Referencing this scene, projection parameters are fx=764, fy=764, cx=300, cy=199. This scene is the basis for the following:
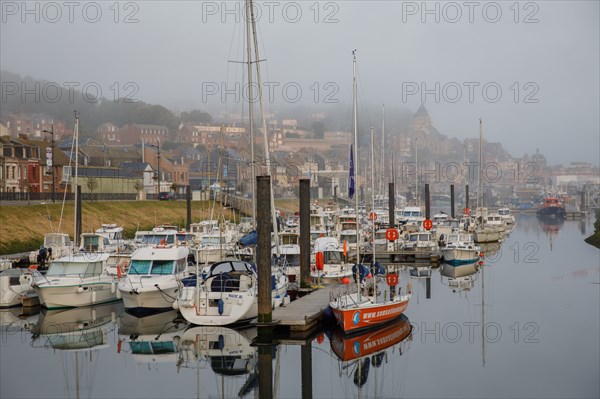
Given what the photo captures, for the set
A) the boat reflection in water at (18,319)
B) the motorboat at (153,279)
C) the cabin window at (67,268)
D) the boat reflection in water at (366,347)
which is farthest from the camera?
the cabin window at (67,268)

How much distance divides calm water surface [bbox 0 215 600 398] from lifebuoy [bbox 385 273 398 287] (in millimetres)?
7285

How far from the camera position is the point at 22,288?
39062mm

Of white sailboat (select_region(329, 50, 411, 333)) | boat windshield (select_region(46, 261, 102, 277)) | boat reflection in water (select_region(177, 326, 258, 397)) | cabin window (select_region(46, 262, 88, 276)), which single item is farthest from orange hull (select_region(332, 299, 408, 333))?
cabin window (select_region(46, 262, 88, 276))

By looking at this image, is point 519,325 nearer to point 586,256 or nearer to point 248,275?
point 248,275

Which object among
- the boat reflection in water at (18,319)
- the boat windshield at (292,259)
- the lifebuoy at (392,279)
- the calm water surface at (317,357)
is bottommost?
the calm water surface at (317,357)

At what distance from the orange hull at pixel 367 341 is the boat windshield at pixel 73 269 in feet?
45.4

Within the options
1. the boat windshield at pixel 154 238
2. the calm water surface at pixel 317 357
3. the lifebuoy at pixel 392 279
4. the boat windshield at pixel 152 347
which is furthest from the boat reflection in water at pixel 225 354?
the boat windshield at pixel 154 238

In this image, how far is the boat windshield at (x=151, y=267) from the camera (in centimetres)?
3722

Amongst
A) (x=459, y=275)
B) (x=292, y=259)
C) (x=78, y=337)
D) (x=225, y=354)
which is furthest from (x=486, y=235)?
(x=225, y=354)

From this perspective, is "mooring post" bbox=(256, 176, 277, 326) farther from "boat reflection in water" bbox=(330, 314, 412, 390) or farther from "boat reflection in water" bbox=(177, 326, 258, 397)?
"boat reflection in water" bbox=(330, 314, 412, 390)

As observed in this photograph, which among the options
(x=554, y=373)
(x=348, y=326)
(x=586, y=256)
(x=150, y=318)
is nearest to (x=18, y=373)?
(x=150, y=318)

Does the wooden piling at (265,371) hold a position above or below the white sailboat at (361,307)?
below

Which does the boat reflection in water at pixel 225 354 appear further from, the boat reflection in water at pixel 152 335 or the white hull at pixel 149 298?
the white hull at pixel 149 298

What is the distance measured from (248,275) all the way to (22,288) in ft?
41.9
